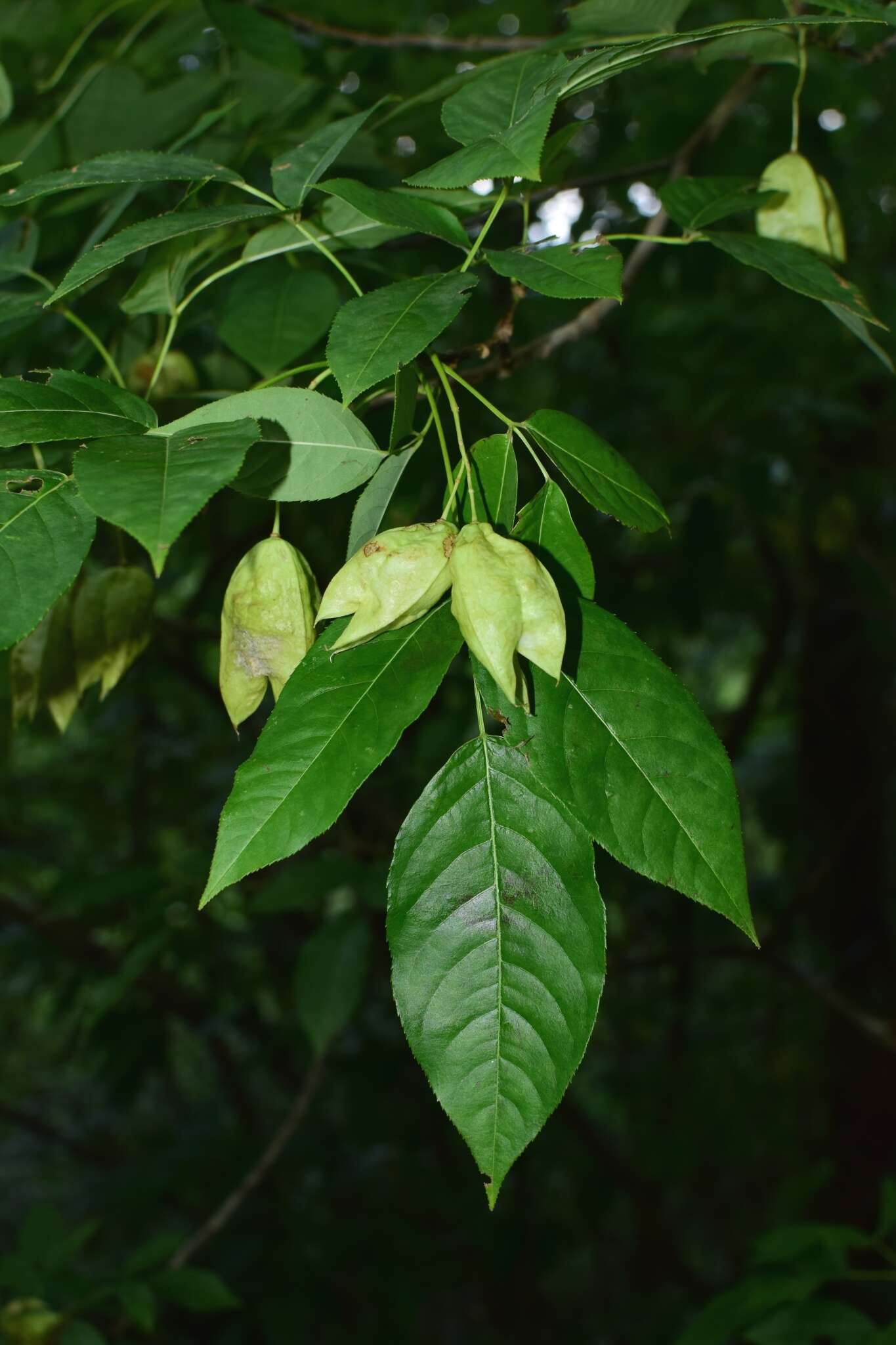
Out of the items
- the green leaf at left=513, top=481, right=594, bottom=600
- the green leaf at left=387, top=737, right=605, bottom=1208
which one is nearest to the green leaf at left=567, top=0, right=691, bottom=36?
the green leaf at left=513, top=481, right=594, bottom=600

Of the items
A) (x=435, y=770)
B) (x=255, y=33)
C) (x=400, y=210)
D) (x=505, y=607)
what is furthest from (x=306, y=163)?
(x=435, y=770)

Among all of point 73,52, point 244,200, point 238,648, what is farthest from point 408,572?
point 73,52

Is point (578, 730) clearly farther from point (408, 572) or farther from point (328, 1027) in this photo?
point (328, 1027)

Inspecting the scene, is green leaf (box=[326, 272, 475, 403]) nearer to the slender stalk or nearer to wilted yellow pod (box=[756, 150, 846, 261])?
the slender stalk

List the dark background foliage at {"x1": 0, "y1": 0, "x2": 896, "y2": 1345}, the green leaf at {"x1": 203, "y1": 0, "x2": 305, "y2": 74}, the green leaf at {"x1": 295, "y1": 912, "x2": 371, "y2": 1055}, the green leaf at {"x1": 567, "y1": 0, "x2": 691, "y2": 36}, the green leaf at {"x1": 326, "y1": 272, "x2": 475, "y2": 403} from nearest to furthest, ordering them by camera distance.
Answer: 1. the green leaf at {"x1": 326, "y1": 272, "x2": 475, "y2": 403}
2. the green leaf at {"x1": 567, "y1": 0, "x2": 691, "y2": 36}
3. the green leaf at {"x1": 203, "y1": 0, "x2": 305, "y2": 74}
4. the dark background foliage at {"x1": 0, "y1": 0, "x2": 896, "y2": 1345}
5. the green leaf at {"x1": 295, "y1": 912, "x2": 371, "y2": 1055}

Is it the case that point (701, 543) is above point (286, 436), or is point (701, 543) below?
below

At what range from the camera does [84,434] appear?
2.44 ft

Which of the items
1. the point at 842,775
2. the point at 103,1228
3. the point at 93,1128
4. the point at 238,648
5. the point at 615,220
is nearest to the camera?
the point at 238,648

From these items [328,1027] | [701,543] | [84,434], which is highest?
[84,434]

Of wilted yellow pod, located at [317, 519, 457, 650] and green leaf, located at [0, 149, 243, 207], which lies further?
green leaf, located at [0, 149, 243, 207]

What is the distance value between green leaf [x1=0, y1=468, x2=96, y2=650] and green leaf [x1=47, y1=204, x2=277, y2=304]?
14 centimetres

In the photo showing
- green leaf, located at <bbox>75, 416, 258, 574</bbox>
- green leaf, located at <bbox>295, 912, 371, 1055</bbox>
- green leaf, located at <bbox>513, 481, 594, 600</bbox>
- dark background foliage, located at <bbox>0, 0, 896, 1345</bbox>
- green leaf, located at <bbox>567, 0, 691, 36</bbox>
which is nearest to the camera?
green leaf, located at <bbox>75, 416, 258, 574</bbox>

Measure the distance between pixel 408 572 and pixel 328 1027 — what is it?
143 cm

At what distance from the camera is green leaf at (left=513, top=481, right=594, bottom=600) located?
85 centimetres
